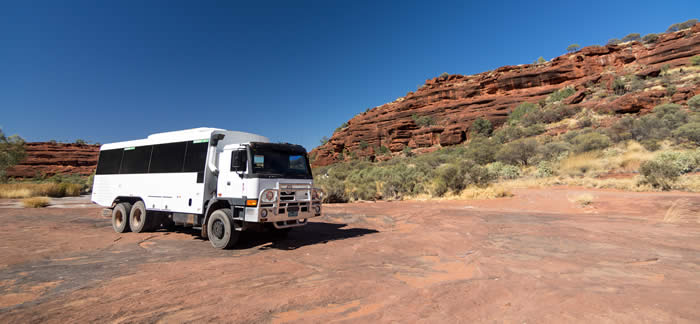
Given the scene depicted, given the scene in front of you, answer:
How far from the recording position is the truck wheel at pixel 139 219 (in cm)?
889

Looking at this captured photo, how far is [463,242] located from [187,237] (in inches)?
302

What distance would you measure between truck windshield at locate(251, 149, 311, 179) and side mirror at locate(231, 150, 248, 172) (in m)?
0.19

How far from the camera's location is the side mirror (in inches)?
271

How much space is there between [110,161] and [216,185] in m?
5.62

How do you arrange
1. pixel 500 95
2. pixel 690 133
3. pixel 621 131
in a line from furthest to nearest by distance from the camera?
pixel 500 95, pixel 621 131, pixel 690 133

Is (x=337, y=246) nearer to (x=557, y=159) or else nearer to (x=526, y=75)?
(x=557, y=159)

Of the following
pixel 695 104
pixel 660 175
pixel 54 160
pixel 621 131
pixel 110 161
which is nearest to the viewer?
pixel 110 161

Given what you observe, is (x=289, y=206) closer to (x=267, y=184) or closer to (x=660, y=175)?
(x=267, y=184)

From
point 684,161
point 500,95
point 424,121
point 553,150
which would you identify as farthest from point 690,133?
point 500,95

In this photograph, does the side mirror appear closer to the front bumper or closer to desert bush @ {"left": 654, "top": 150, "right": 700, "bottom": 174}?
the front bumper

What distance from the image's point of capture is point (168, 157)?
332 inches

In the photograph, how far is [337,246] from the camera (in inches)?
275

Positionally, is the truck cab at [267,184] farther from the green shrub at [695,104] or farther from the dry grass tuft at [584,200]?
the green shrub at [695,104]

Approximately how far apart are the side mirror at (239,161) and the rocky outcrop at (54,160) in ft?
282
